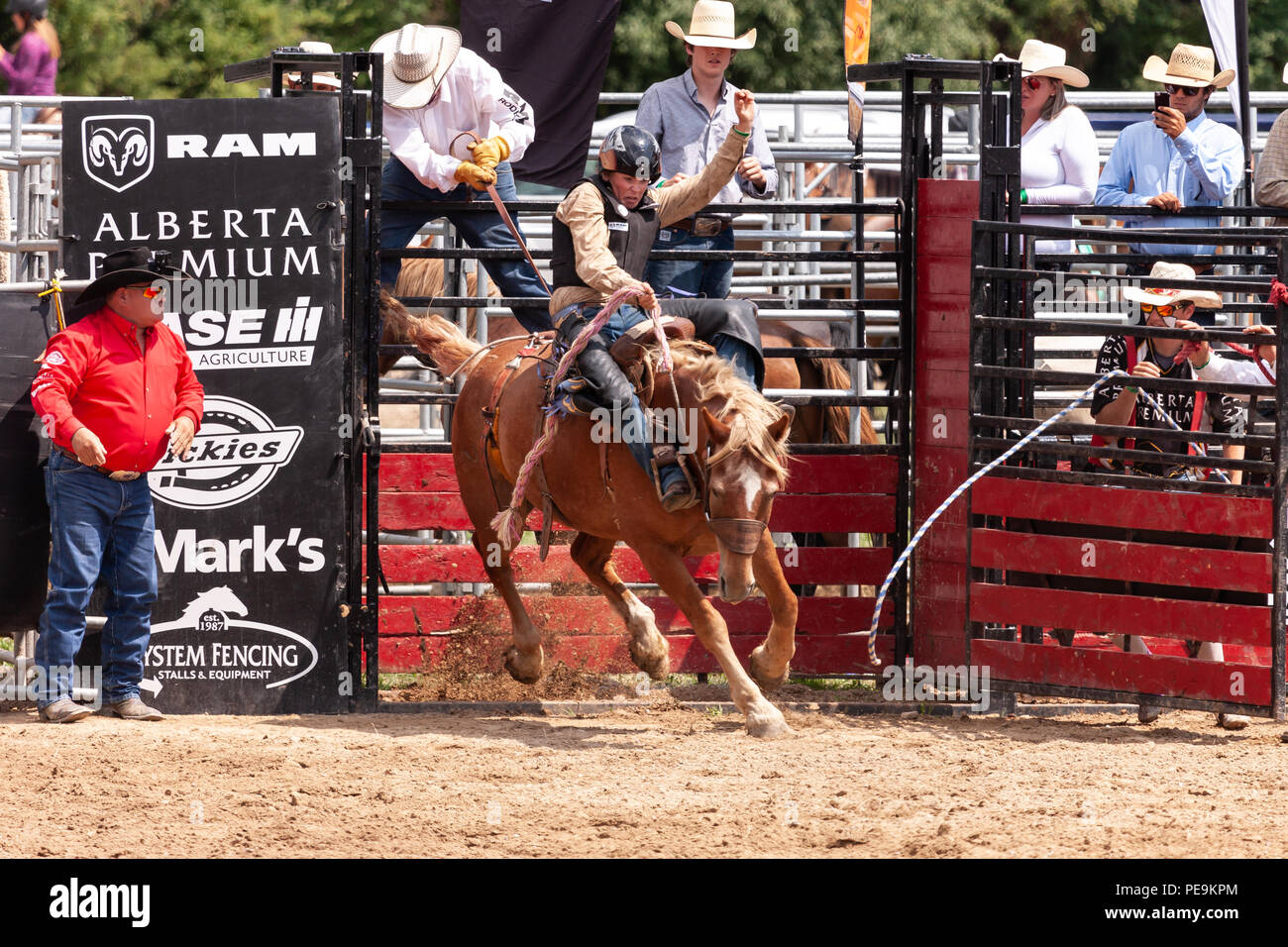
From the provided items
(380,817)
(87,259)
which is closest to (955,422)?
(380,817)

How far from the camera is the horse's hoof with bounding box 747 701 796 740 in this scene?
782 centimetres

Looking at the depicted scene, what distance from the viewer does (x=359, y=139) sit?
8.59 metres

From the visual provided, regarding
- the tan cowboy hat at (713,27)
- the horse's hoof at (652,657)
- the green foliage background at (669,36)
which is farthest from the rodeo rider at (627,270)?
the green foliage background at (669,36)

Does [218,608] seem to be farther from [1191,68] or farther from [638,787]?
[1191,68]

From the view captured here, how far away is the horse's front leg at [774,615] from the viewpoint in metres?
7.90

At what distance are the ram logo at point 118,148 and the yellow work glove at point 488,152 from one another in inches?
63.5

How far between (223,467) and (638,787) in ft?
9.94

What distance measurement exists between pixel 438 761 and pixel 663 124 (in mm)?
4083

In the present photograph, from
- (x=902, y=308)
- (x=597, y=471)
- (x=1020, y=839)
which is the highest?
(x=902, y=308)

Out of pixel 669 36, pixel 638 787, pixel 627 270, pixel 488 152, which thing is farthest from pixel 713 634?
pixel 669 36

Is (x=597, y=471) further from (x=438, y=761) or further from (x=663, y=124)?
(x=663, y=124)

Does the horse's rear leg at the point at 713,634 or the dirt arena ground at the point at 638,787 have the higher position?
the horse's rear leg at the point at 713,634

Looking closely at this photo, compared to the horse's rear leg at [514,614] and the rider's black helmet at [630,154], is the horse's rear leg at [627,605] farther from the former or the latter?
the rider's black helmet at [630,154]

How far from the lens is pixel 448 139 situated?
Answer: 9484 millimetres
